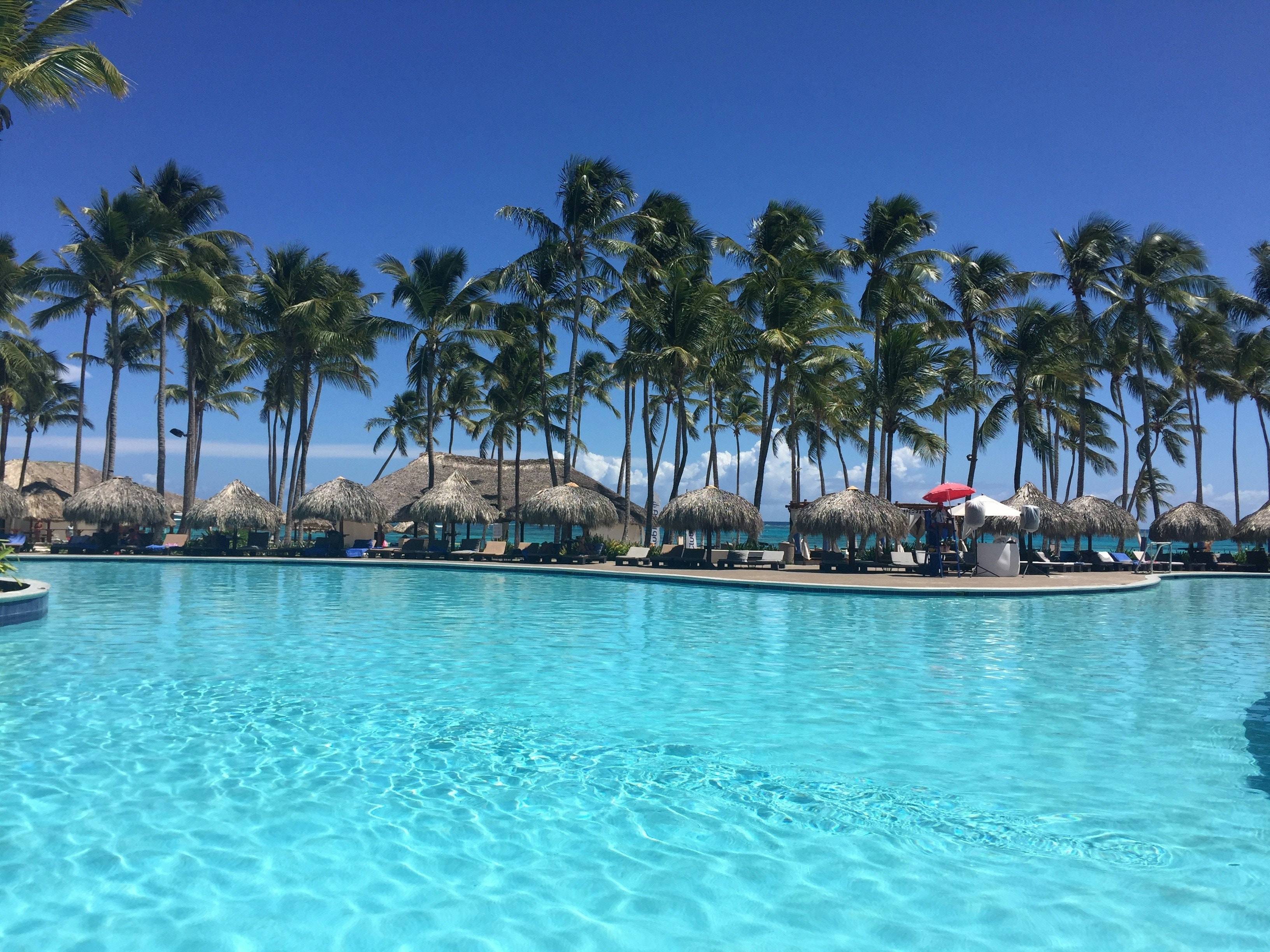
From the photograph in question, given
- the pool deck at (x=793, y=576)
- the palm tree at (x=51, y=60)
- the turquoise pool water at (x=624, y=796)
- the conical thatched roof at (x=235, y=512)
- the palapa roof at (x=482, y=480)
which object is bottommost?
the turquoise pool water at (x=624, y=796)

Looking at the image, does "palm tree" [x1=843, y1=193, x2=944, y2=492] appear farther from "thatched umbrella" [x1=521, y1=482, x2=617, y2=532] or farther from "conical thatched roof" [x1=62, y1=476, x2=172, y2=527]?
"conical thatched roof" [x1=62, y1=476, x2=172, y2=527]

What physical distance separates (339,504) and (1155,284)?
31155mm

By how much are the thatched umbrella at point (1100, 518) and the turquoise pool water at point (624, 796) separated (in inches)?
836

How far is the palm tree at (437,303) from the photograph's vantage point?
100 feet

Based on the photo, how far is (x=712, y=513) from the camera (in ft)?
84.2

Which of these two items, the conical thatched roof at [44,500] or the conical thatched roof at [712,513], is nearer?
the conical thatched roof at [712,513]

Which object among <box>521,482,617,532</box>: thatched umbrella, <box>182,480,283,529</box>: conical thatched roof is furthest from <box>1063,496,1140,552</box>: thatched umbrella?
<box>182,480,283,529</box>: conical thatched roof

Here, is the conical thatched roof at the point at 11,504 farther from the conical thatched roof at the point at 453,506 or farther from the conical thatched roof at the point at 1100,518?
the conical thatched roof at the point at 1100,518

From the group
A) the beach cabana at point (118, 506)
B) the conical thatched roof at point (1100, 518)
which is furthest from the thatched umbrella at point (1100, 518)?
the beach cabana at point (118, 506)

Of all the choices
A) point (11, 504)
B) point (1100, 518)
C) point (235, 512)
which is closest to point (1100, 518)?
point (1100, 518)

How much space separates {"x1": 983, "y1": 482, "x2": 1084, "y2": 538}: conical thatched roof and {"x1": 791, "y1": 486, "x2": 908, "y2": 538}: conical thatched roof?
16.6ft

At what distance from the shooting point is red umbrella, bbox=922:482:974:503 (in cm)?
2383

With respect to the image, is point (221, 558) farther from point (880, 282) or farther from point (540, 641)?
point (880, 282)

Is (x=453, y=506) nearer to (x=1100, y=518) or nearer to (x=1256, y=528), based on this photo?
(x=1100, y=518)
